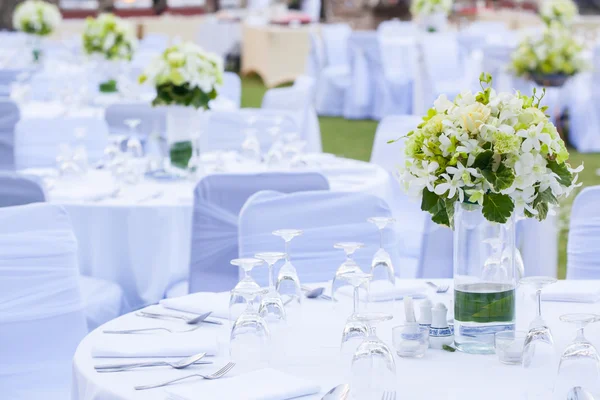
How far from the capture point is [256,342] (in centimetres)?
217

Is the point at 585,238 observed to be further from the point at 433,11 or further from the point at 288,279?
the point at 433,11

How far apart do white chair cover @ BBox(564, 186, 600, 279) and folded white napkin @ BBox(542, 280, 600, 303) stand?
0.55 meters

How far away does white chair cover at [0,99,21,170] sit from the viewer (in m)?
6.42

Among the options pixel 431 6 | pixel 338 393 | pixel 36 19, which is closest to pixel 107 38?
pixel 36 19

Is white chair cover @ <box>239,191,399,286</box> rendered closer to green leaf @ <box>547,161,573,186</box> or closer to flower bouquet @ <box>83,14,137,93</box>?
green leaf @ <box>547,161,573,186</box>

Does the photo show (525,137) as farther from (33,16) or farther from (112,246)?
(33,16)

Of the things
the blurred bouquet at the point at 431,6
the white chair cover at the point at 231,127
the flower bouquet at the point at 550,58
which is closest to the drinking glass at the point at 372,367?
the white chair cover at the point at 231,127

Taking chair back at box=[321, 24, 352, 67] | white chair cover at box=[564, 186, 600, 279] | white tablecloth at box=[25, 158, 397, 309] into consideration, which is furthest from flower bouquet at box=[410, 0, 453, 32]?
white chair cover at box=[564, 186, 600, 279]

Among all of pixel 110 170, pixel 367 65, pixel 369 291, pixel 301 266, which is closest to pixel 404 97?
pixel 367 65

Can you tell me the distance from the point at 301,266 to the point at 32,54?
25.8 feet

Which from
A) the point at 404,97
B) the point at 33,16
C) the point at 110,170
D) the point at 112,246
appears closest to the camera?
the point at 112,246

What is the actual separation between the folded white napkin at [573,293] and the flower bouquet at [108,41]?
5.64 meters

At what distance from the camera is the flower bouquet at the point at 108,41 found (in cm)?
802

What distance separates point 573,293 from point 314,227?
91cm
